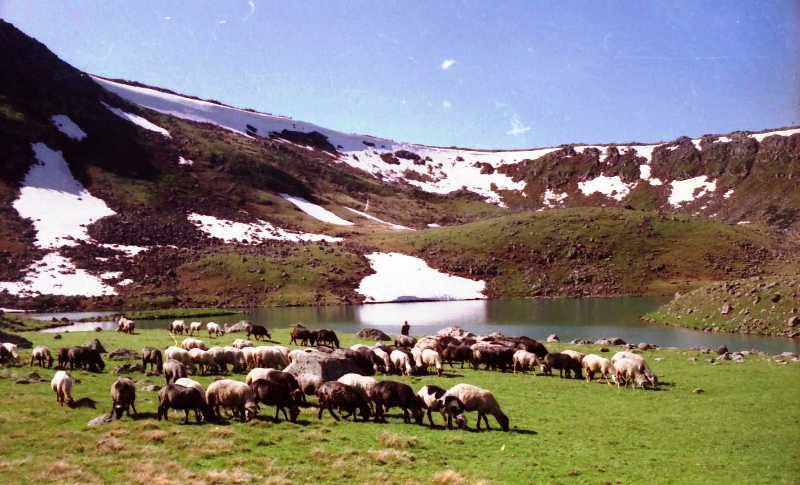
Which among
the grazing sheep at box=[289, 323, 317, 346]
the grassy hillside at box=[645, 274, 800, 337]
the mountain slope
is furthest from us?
the mountain slope

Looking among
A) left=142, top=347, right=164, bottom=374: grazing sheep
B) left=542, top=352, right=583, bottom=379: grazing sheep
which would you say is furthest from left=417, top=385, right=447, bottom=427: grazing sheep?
left=142, top=347, right=164, bottom=374: grazing sheep

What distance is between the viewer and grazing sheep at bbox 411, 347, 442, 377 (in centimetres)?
3158

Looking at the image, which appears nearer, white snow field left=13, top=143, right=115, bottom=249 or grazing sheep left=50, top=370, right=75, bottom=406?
grazing sheep left=50, top=370, right=75, bottom=406

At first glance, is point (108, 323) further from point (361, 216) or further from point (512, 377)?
point (361, 216)

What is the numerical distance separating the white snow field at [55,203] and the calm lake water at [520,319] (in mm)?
33879

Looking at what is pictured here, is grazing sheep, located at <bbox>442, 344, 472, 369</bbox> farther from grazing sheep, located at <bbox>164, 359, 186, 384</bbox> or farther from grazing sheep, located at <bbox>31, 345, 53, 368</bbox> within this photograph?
grazing sheep, located at <bbox>31, 345, 53, 368</bbox>

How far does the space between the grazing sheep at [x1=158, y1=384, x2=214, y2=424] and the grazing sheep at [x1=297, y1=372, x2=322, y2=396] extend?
495 cm

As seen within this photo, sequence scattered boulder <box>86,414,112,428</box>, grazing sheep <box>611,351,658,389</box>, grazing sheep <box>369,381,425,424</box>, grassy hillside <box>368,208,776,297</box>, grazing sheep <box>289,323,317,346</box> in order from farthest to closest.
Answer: grassy hillside <box>368,208,776,297</box>
grazing sheep <box>289,323,317,346</box>
grazing sheep <box>611,351,658,389</box>
grazing sheep <box>369,381,425,424</box>
scattered boulder <box>86,414,112,428</box>

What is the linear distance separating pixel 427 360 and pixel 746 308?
129 ft

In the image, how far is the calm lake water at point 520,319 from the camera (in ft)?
167

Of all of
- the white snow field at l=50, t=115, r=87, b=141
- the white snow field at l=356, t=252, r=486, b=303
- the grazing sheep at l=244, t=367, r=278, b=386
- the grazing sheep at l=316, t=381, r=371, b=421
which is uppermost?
the white snow field at l=50, t=115, r=87, b=141

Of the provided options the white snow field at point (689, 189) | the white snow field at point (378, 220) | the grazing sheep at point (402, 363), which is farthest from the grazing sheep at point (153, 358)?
the white snow field at point (689, 189)

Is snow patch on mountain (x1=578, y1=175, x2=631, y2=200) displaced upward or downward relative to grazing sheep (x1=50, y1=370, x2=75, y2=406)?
upward

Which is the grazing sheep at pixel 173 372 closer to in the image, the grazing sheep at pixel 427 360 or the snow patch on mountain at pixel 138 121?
the grazing sheep at pixel 427 360
